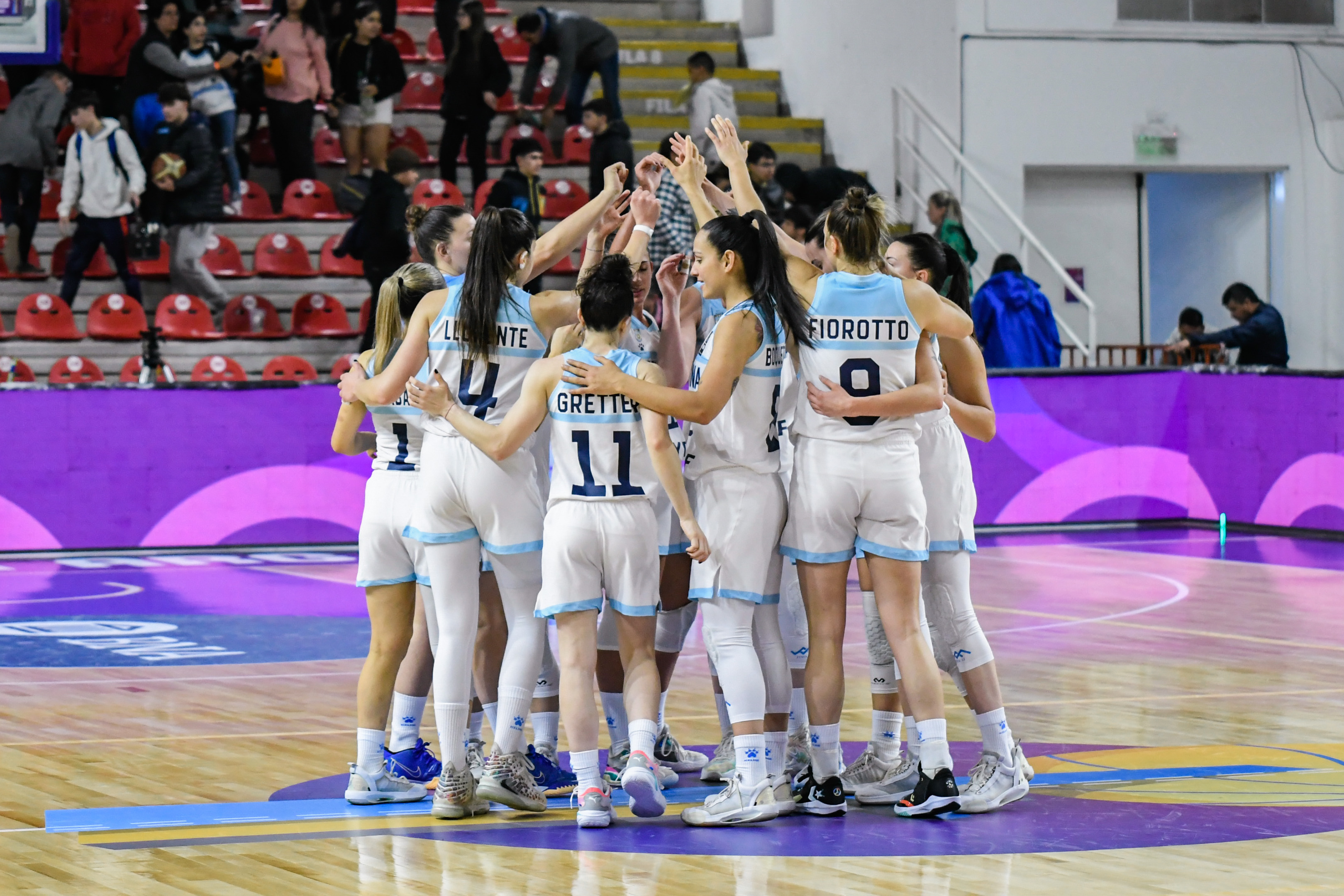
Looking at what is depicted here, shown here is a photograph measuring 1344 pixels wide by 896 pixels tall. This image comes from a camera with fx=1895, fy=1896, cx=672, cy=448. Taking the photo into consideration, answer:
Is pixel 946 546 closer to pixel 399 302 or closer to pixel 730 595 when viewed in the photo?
pixel 730 595

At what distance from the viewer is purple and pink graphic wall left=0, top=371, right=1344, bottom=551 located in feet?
44.3

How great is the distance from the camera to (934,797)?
6.04 meters

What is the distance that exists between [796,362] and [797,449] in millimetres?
289

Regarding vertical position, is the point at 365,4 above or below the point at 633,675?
above

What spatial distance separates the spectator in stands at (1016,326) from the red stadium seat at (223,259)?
6.36 meters

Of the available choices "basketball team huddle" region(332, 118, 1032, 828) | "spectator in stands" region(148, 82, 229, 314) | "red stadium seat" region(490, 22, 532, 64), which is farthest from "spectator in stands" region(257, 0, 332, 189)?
"basketball team huddle" region(332, 118, 1032, 828)

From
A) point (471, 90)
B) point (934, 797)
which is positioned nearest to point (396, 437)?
point (934, 797)

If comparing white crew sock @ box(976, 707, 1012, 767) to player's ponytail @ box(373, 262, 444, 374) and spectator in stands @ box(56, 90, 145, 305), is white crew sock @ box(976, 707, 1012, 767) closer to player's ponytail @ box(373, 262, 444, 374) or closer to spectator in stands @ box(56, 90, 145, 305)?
player's ponytail @ box(373, 262, 444, 374)

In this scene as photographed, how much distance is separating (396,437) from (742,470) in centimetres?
124

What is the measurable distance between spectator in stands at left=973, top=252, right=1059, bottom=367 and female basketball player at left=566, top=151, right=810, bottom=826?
9.94 m

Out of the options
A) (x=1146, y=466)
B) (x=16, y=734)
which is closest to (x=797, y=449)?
(x=16, y=734)

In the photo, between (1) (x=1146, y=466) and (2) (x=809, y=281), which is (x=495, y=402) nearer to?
(2) (x=809, y=281)

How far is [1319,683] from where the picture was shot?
8.70m

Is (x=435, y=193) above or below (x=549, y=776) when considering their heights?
above
